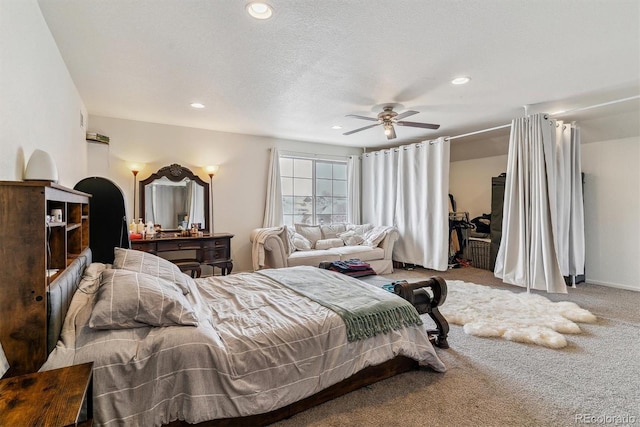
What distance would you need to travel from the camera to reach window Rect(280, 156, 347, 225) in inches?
233

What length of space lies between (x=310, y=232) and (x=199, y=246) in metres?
1.94

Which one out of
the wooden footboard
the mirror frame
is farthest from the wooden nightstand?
the mirror frame

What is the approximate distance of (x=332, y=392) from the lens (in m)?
1.89

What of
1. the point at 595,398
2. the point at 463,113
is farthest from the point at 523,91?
the point at 595,398

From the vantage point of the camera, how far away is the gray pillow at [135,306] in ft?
4.87

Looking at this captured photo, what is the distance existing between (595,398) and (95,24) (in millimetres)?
4025

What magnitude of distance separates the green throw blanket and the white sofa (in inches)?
75.5

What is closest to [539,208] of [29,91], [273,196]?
[273,196]

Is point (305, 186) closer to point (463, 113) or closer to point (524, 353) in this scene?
point (463, 113)

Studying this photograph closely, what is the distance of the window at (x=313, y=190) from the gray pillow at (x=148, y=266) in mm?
3591

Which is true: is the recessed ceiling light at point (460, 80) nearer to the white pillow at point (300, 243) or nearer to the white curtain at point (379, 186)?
the white curtain at point (379, 186)

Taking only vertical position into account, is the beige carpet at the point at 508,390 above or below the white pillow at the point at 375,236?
below

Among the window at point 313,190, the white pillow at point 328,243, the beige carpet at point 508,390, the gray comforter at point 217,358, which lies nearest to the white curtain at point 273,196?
the window at point 313,190

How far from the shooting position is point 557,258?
12.1 ft
